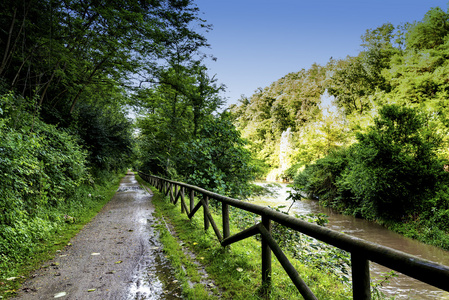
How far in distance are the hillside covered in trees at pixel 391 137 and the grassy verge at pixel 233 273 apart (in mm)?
1559

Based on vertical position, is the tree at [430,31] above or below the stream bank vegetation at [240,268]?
above

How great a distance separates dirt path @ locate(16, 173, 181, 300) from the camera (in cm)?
288

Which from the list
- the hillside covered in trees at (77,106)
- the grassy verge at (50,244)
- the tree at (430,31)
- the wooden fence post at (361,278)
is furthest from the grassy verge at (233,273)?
the tree at (430,31)

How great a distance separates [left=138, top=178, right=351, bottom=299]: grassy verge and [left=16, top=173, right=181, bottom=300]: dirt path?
26 centimetres

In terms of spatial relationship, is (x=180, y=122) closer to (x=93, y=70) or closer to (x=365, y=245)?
(x=93, y=70)

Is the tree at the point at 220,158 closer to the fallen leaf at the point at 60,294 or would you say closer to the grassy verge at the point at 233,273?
the grassy verge at the point at 233,273

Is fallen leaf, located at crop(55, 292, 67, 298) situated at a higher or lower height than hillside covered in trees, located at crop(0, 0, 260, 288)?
lower

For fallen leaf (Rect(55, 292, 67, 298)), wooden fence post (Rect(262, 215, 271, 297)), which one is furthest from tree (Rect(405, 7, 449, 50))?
fallen leaf (Rect(55, 292, 67, 298))

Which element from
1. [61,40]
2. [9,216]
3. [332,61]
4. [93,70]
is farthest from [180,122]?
[332,61]

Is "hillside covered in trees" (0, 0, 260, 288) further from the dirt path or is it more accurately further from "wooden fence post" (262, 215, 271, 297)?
"wooden fence post" (262, 215, 271, 297)

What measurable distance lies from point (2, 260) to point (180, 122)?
976cm

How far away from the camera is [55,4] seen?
681cm

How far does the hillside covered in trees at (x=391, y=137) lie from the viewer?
9.51m

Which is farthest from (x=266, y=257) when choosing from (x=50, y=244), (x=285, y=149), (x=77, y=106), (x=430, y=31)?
(x=285, y=149)
